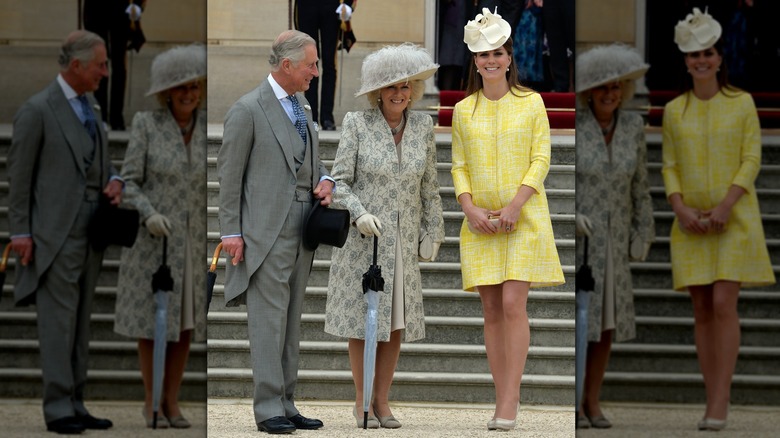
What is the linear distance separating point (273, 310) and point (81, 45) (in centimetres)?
343

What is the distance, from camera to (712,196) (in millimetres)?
1728

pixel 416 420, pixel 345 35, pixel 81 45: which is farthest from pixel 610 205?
pixel 345 35

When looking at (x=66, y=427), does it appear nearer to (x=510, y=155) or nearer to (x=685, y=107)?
(x=685, y=107)

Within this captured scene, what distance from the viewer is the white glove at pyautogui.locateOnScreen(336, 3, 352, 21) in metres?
9.99

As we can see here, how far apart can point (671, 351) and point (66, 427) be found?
2.95ft

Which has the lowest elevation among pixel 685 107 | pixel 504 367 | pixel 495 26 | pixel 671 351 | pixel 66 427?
pixel 504 367

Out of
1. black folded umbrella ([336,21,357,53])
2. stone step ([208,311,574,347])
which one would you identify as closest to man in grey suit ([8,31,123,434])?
stone step ([208,311,574,347])

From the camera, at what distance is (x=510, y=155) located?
540 cm

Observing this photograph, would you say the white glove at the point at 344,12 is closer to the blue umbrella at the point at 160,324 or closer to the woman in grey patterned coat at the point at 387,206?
the woman in grey patterned coat at the point at 387,206

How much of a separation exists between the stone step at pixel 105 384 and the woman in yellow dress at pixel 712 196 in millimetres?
714

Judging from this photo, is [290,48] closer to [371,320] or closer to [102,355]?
[371,320]

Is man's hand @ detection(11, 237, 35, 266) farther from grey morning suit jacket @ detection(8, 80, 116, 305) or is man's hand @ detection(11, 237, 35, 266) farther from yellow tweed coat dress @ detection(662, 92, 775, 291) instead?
yellow tweed coat dress @ detection(662, 92, 775, 291)

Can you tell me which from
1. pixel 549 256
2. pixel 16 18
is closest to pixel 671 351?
pixel 16 18

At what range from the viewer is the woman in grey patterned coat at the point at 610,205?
1695 millimetres
